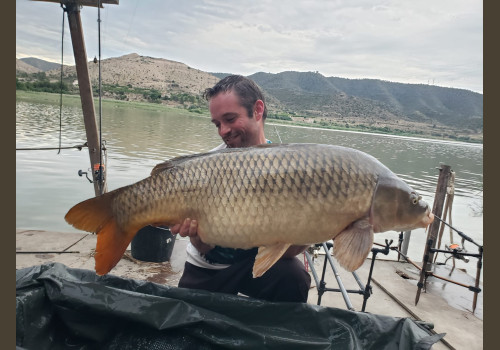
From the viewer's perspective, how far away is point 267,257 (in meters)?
1.12

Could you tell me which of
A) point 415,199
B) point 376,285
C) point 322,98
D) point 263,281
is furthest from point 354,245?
point 322,98

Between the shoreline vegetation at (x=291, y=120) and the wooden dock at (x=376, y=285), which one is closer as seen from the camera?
the wooden dock at (x=376, y=285)

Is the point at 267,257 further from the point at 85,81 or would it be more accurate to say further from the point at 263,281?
the point at 85,81

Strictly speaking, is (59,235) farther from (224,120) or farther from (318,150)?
(318,150)

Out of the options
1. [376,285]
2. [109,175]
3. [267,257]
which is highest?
[267,257]

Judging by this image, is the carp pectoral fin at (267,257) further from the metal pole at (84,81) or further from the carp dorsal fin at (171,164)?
the metal pole at (84,81)

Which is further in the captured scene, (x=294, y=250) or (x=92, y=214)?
(x=294, y=250)

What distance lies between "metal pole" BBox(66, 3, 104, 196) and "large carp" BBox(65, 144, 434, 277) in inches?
83.3

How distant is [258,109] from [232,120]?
5.9 inches

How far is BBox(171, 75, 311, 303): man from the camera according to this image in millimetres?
1552

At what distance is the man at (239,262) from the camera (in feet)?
5.09

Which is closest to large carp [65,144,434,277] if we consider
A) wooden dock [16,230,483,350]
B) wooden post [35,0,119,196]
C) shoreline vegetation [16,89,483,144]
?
wooden dock [16,230,483,350]

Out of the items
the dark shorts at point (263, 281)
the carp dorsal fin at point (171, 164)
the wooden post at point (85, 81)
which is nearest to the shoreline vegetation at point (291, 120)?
the wooden post at point (85, 81)

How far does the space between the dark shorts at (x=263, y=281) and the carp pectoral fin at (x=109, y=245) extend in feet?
1.55
